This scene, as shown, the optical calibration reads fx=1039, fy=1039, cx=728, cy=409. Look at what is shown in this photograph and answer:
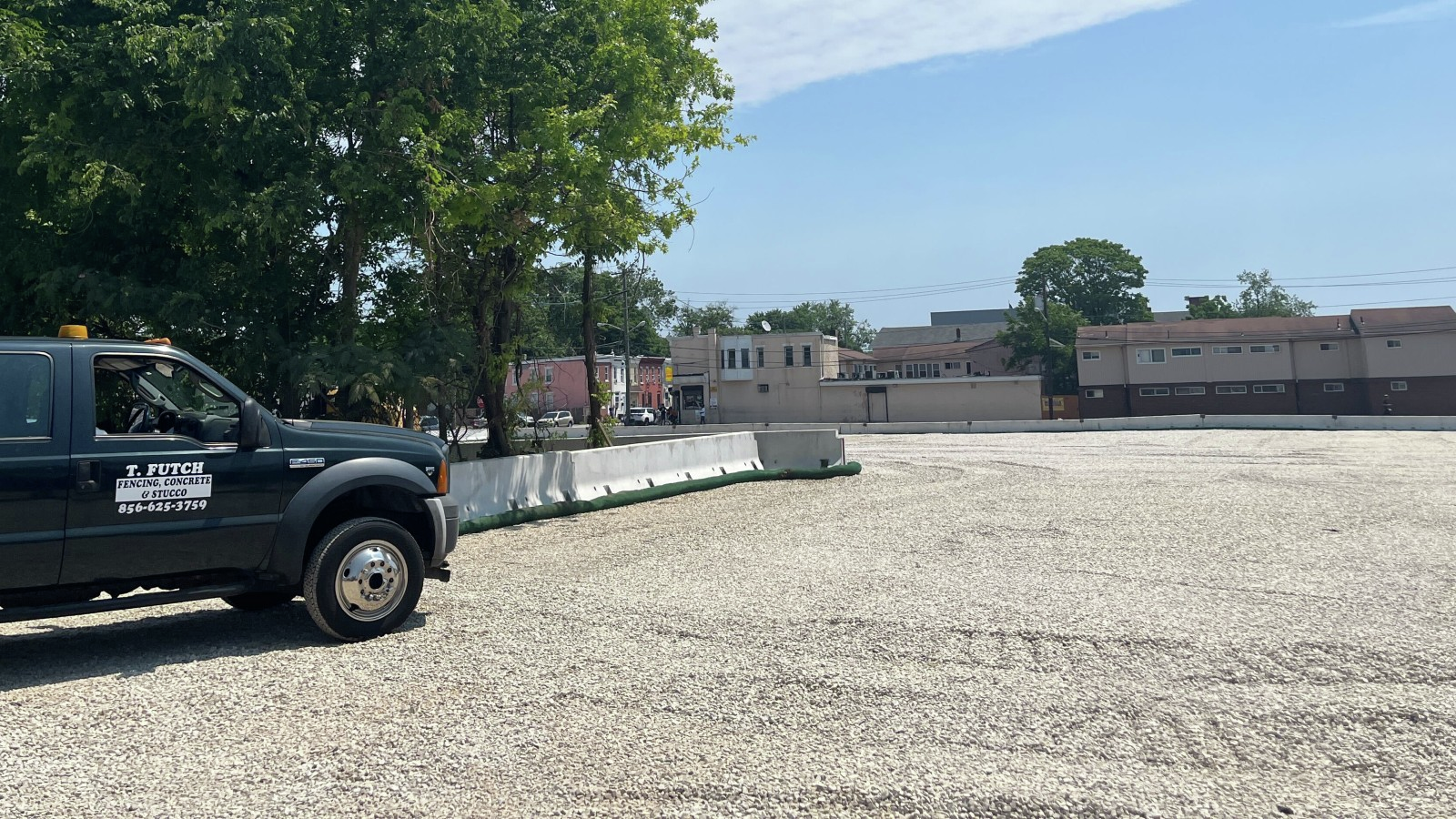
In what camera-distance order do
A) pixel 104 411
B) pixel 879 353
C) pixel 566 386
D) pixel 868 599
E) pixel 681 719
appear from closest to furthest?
1. pixel 681 719
2. pixel 104 411
3. pixel 868 599
4. pixel 566 386
5. pixel 879 353

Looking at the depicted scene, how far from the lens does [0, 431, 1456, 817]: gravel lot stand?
4.53 metres

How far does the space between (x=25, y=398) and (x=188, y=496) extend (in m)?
1.07

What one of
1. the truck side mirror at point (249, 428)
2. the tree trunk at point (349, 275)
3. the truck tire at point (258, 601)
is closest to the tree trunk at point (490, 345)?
the tree trunk at point (349, 275)

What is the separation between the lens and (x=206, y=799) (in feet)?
14.8

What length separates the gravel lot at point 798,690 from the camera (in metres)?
4.53

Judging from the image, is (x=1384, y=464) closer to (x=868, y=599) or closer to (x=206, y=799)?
(x=868, y=599)

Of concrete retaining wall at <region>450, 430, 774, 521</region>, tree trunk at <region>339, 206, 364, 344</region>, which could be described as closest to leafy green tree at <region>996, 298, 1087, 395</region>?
concrete retaining wall at <region>450, 430, 774, 521</region>

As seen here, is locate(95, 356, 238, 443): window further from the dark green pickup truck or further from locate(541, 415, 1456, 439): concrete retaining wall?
locate(541, 415, 1456, 439): concrete retaining wall

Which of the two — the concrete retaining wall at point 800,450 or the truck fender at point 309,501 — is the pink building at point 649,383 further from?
the truck fender at point 309,501

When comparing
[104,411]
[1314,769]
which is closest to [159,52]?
[104,411]

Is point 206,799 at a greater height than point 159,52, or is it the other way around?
point 159,52

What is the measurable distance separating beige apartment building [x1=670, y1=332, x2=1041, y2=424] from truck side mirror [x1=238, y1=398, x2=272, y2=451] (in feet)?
208

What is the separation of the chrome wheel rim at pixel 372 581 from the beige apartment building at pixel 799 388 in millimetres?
62808

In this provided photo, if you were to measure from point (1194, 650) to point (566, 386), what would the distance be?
8057 cm
